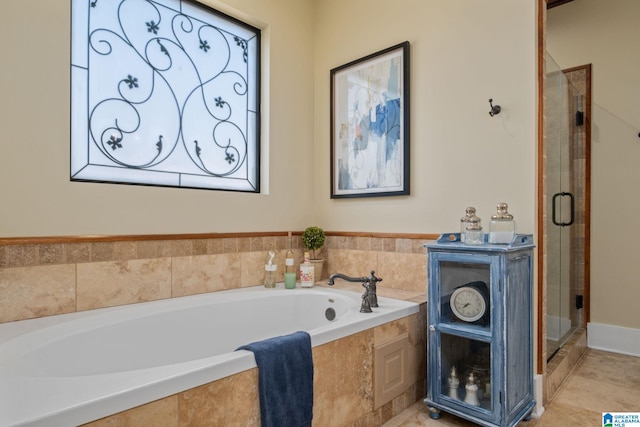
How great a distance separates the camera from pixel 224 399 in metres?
1.19

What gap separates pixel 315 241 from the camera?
9.05 ft

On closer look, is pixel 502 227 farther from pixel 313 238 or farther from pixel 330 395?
pixel 313 238

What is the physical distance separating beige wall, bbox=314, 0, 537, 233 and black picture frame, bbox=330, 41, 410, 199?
63 mm

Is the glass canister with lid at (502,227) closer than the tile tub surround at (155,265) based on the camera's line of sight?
No

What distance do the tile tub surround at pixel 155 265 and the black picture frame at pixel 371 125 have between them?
1.20 ft

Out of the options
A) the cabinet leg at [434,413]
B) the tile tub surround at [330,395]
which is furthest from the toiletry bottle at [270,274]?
the cabinet leg at [434,413]

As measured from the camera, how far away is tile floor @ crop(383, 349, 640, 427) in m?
1.84

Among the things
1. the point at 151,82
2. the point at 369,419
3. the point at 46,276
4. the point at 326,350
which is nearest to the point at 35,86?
the point at 151,82

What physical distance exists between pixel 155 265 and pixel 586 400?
242 centimetres

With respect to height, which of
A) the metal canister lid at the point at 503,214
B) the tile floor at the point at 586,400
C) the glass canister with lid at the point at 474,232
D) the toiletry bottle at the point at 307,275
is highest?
the metal canister lid at the point at 503,214

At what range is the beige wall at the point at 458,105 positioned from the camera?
196cm

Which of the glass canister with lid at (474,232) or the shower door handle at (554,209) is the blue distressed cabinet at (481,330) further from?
the shower door handle at (554,209)

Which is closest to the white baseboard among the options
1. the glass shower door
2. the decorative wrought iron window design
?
the glass shower door

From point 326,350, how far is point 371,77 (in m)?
1.87
